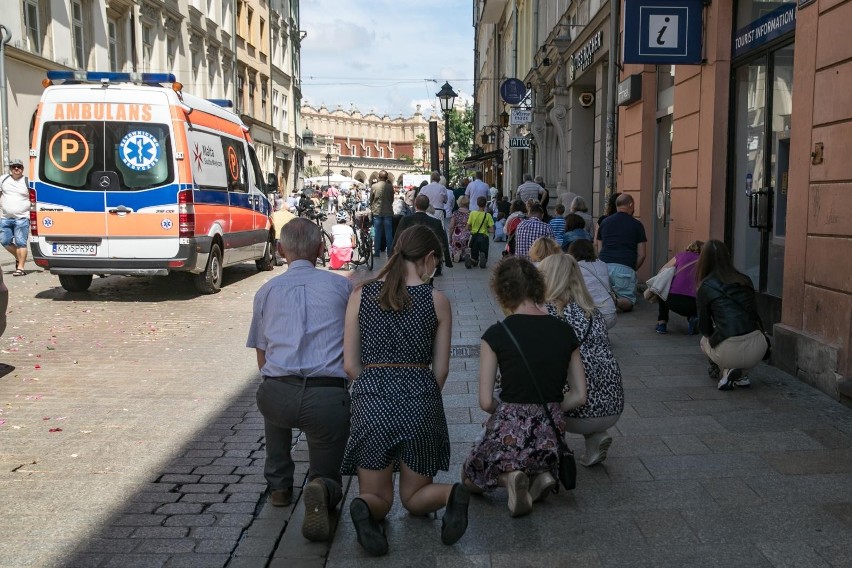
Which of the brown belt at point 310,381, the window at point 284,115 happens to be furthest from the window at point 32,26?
the window at point 284,115

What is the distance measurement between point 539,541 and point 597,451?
1116 millimetres

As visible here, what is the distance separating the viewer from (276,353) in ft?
14.3

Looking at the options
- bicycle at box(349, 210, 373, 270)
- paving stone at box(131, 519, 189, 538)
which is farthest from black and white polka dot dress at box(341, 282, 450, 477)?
bicycle at box(349, 210, 373, 270)

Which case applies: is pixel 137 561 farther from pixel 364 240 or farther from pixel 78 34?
pixel 78 34

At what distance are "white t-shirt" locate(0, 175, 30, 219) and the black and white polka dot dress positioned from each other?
12.2m

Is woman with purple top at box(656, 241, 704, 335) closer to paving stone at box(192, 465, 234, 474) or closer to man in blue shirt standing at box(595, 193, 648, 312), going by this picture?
man in blue shirt standing at box(595, 193, 648, 312)

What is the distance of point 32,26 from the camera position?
70.8ft

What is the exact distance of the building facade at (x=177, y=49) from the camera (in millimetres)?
21234

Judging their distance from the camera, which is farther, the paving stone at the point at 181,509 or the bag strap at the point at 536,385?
the paving stone at the point at 181,509

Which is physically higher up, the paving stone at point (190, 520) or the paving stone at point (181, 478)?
the paving stone at point (190, 520)

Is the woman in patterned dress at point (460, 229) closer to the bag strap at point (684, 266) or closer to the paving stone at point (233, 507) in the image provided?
the bag strap at point (684, 266)

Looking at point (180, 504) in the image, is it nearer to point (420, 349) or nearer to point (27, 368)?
point (420, 349)

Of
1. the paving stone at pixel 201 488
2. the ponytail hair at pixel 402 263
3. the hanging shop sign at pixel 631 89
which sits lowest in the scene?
the paving stone at pixel 201 488

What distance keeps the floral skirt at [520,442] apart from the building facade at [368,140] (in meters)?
110
